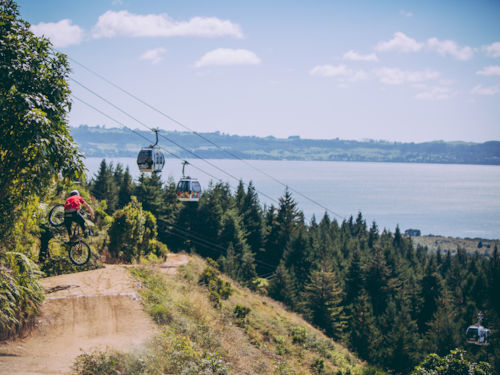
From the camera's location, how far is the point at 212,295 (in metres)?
21.5

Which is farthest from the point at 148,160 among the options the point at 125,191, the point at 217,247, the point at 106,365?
the point at 125,191

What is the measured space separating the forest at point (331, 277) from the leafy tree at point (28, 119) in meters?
40.3

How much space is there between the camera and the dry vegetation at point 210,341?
438 inches

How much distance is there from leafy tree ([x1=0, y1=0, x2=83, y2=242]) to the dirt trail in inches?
124

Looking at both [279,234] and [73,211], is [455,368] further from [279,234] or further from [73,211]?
[279,234]

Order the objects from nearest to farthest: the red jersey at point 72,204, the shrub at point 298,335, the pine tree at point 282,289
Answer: the red jersey at point 72,204, the shrub at point 298,335, the pine tree at point 282,289

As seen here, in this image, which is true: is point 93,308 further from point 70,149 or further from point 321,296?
point 321,296

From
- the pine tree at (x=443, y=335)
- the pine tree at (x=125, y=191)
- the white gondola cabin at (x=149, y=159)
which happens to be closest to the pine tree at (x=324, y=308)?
the pine tree at (x=443, y=335)

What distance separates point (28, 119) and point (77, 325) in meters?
6.91

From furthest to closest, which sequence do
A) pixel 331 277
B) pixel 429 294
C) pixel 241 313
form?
1. pixel 429 294
2. pixel 331 277
3. pixel 241 313

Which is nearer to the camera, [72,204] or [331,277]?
[72,204]

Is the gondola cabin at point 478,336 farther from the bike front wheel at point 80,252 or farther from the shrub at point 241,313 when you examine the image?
the bike front wheel at point 80,252

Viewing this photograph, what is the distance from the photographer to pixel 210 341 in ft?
46.0

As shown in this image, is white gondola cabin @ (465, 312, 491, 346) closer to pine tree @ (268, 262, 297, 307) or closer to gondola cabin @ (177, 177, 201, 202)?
pine tree @ (268, 262, 297, 307)
